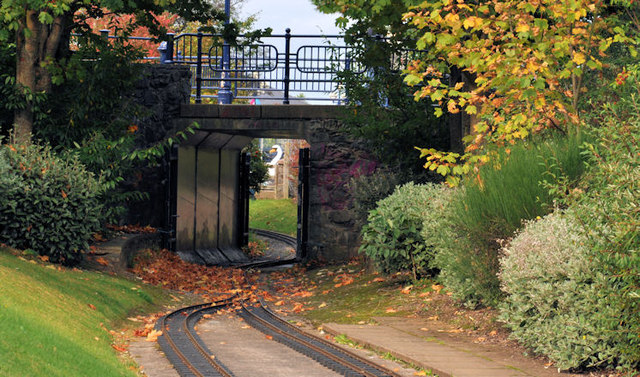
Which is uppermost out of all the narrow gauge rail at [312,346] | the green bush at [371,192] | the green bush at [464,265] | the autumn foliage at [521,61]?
the autumn foliage at [521,61]

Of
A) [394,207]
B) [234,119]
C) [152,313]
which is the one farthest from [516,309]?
[234,119]

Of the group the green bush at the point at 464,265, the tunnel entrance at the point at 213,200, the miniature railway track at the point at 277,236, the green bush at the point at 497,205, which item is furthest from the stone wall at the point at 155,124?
the green bush at the point at 497,205

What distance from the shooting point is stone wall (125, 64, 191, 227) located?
2116 cm

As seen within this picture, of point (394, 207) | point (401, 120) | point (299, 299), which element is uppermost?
point (401, 120)

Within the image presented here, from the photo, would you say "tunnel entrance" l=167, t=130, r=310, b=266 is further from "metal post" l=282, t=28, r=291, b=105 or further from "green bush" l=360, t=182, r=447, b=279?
"green bush" l=360, t=182, r=447, b=279

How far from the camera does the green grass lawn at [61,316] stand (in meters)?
8.27

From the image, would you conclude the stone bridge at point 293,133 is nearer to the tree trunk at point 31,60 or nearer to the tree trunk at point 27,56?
the tree trunk at point 31,60

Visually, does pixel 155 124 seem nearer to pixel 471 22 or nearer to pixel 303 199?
pixel 303 199

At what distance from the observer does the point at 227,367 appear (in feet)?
32.6

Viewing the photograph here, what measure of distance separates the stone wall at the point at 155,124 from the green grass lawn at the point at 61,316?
544cm

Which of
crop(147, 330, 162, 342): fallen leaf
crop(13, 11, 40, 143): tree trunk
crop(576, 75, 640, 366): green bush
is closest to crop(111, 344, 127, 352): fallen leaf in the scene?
crop(147, 330, 162, 342): fallen leaf

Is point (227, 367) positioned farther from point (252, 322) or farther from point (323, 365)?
point (252, 322)

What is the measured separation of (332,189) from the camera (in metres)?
21.0

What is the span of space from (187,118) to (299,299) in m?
6.82
